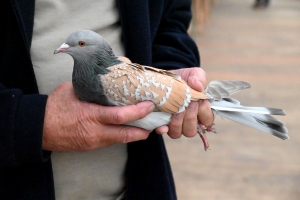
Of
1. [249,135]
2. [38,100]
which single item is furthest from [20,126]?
[249,135]

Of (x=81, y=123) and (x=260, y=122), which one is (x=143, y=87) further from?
(x=260, y=122)

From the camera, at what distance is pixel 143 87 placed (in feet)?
2.49

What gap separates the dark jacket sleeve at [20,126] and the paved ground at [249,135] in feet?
4.45

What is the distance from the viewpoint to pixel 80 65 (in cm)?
75

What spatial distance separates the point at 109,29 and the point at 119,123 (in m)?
0.25

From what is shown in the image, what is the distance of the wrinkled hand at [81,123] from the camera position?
2.44 ft

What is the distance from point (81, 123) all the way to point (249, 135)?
1809 mm

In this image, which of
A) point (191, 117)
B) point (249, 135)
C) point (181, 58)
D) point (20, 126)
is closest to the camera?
point (20, 126)

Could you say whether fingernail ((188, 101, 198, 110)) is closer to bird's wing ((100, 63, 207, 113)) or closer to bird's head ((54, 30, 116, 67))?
bird's wing ((100, 63, 207, 113))

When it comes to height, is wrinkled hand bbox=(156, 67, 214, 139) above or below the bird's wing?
below

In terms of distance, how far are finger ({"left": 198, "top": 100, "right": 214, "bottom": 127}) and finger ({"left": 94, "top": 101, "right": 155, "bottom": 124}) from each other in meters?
0.13

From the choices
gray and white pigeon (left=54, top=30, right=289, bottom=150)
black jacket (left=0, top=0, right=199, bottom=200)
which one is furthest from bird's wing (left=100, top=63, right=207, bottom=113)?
black jacket (left=0, top=0, right=199, bottom=200)

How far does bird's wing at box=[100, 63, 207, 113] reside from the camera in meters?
0.75

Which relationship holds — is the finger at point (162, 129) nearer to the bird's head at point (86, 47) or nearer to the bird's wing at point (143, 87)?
the bird's wing at point (143, 87)
